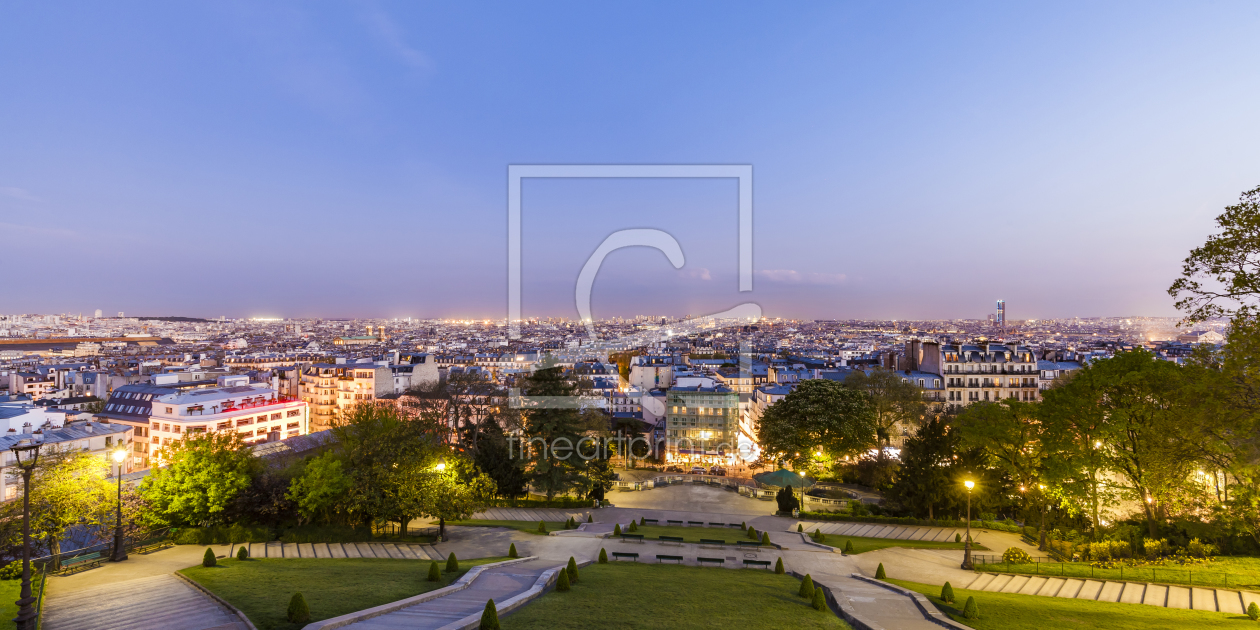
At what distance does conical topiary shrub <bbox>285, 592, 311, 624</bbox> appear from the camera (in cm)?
1222

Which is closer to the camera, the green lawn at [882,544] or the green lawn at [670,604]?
the green lawn at [670,604]

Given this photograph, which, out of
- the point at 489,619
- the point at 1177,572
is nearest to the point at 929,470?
the point at 1177,572

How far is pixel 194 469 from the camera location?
2388 cm

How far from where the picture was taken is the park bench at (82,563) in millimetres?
19000

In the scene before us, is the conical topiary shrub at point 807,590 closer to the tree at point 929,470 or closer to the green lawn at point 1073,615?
the green lawn at point 1073,615

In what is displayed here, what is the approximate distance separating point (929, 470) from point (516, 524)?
76.5 feet

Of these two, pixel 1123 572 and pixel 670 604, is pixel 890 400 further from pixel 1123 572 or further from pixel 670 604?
pixel 670 604

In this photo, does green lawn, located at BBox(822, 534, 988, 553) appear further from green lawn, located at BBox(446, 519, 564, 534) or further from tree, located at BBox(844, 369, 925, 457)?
tree, located at BBox(844, 369, 925, 457)

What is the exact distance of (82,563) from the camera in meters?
19.5

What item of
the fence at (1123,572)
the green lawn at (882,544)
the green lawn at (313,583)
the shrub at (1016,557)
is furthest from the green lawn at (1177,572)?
the green lawn at (313,583)

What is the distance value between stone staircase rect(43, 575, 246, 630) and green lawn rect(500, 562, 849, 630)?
693cm

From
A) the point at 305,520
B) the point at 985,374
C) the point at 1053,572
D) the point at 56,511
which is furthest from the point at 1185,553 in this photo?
the point at 985,374

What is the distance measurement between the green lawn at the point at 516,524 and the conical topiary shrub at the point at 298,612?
16.1 metres

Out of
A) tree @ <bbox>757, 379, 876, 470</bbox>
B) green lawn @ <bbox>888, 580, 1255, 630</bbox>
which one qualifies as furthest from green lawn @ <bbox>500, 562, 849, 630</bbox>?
tree @ <bbox>757, 379, 876, 470</bbox>
